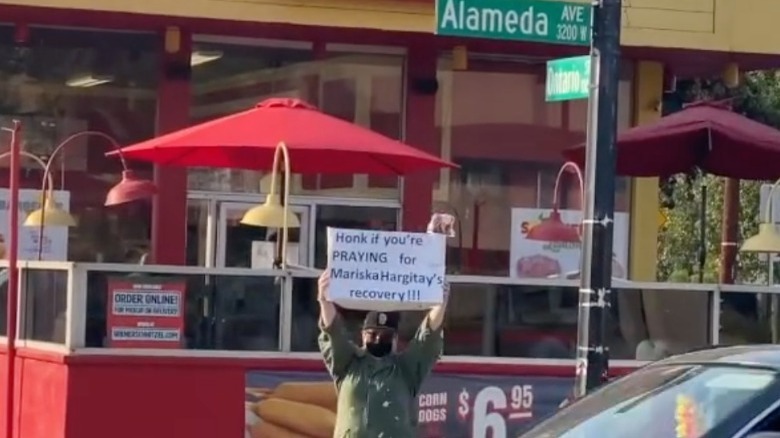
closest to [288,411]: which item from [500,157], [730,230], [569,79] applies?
[569,79]

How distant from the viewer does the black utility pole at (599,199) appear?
359 inches

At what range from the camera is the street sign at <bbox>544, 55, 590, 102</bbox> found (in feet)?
31.4

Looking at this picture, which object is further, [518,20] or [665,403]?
[518,20]

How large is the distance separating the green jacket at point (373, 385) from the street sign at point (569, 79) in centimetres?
173

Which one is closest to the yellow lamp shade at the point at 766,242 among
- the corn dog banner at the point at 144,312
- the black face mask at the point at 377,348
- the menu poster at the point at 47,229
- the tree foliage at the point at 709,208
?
the corn dog banner at the point at 144,312

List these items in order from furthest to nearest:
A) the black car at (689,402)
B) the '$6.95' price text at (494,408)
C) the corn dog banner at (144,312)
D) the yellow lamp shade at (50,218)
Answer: the yellow lamp shade at (50,218)
the '$6.95' price text at (494,408)
the corn dog banner at (144,312)
the black car at (689,402)

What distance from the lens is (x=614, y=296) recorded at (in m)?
12.3

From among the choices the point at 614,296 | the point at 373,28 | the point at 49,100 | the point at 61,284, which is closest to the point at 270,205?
the point at 61,284

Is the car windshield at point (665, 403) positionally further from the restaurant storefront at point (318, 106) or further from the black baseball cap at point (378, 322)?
the restaurant storefront at point (318, 106)

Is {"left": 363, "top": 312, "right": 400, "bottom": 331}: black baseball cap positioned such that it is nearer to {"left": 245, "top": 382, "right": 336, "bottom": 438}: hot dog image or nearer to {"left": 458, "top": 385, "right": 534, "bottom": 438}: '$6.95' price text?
{"left": 245, "top": 382, "right": 336, "bottom": 438}: hot dog image

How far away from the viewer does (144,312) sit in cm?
1141

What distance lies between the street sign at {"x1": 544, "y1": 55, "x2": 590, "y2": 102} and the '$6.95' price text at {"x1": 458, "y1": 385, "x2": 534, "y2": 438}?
9.02ft

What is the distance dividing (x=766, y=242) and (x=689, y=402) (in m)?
6.74

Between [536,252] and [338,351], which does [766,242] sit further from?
[338,351]
